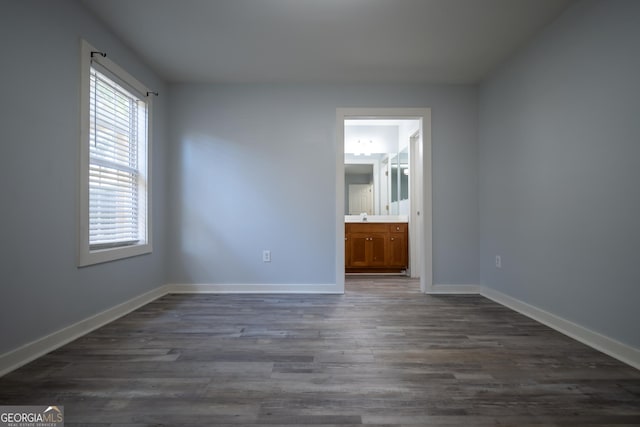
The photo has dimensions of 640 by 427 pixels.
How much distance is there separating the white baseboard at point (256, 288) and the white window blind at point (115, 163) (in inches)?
30.4

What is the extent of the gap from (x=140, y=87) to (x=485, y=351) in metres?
3.67

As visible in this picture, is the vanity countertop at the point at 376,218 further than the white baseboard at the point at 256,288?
Yes

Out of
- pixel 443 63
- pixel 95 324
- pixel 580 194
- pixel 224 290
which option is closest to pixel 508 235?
pixel 580 194

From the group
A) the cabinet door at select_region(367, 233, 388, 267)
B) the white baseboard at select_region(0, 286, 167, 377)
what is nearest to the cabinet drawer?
the cabinet door at select_region(367, 233, 388, 267)

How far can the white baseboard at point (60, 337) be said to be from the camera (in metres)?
1.76

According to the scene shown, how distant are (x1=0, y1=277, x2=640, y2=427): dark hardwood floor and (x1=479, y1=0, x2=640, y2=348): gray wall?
1.36 feet

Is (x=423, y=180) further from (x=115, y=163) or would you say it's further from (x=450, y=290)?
(x=115, y=163)

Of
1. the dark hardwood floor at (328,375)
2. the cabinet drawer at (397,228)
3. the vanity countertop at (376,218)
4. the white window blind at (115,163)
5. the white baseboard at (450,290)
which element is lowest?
the dark hardwood floor at (328,375)

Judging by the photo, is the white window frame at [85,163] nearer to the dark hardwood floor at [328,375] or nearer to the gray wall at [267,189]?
the dark hardwood floor at [328,375]

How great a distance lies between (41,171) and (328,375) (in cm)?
211

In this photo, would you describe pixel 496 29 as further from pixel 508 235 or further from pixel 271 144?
pixel 271 144

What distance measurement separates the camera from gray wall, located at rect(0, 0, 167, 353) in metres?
1.76

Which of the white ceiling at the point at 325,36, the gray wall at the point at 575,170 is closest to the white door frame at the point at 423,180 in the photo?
the white ceiling at the point at 325,36

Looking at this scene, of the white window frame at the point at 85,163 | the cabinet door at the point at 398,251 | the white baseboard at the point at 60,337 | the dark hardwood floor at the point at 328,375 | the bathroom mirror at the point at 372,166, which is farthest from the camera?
the bathroom mirror at the point at 372,166
